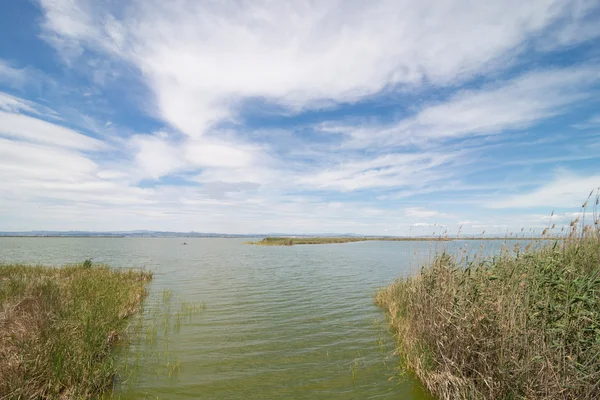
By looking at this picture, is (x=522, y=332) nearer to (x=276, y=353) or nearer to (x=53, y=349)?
(x=276, y=353)

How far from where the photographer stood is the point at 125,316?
14.4m

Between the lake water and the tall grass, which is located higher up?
the tall grass

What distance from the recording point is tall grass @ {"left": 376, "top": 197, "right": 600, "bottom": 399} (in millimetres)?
5723

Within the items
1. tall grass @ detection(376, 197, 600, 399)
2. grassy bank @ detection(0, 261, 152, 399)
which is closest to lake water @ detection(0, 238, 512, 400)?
grassy bank @ detection(0, 261, 152, 399)

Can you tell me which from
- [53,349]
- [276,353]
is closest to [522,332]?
[276,353]

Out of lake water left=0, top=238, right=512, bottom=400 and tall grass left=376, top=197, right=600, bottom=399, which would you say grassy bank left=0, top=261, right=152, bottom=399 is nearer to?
lake water left=0, top=238, right=512, bottom=400

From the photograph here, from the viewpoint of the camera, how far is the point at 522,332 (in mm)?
6125

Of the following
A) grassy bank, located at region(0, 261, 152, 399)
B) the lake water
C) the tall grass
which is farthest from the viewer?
the lake water

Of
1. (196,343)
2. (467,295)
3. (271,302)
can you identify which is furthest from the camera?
(271,302)

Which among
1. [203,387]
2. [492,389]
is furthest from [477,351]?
[203,387]

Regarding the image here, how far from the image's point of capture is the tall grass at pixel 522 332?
572cm

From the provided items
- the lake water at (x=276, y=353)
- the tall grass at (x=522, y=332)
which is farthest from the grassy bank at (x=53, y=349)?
the tall grass at (x=522, y=332)

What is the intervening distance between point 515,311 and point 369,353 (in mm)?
5776

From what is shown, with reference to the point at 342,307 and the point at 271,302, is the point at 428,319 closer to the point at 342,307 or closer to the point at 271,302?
the point at 342,307
